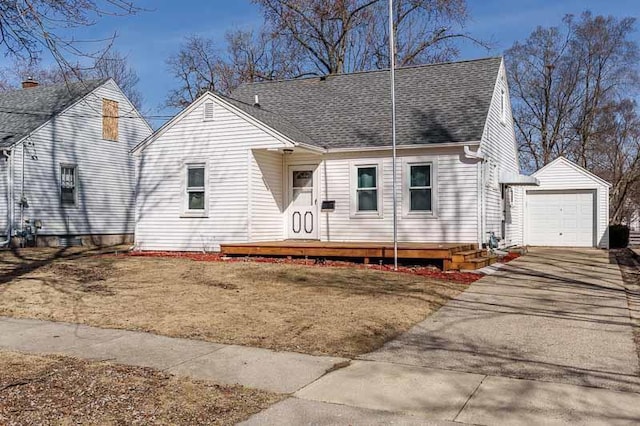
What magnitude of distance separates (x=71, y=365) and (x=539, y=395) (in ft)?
14.5

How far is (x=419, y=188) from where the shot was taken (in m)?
15.3

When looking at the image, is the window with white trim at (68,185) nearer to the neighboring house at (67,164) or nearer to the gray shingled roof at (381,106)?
the neighboring house at (67,164)

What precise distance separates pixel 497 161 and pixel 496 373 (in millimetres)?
13137

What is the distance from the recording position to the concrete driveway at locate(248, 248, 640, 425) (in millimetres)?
4641

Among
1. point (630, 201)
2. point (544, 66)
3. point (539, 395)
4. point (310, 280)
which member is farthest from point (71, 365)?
point (630, 201)

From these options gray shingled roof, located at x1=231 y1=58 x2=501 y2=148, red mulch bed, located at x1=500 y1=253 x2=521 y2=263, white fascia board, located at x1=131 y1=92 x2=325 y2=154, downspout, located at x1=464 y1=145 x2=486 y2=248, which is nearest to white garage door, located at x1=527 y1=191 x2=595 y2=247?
red mulch bed, located at x1=500 y1=253 x2=521 y2=263

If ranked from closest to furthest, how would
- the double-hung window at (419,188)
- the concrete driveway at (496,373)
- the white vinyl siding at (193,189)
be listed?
1. the concrete driveway at (496,373)
2. the double-hung window at (419,188)
3. the white vinyl siding at (193,189)

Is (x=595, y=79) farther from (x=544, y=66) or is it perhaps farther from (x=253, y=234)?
(x=253, y=234)

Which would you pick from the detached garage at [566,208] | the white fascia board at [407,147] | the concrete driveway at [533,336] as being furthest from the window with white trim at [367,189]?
the detached garage at [566,208]

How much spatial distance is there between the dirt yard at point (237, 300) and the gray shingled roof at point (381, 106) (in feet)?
15.2

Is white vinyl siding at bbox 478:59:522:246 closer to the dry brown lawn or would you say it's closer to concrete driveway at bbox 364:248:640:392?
concrete driveway at bbox 364:248:640:392

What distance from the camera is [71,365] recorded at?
19.5 feet

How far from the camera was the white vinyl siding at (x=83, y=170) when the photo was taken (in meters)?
21.0

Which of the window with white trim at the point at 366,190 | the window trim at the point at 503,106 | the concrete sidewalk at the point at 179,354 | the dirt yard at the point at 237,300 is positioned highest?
the window trim at the point at 503,106
